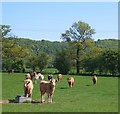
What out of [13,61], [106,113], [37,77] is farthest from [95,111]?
[13,61]

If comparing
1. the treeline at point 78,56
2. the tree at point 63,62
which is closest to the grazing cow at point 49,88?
the treeline at point 78,56

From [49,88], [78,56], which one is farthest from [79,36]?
[49,88]

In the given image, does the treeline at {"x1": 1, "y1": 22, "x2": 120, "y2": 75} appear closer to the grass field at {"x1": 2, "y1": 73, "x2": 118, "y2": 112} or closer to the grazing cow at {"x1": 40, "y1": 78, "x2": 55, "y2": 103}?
the grass field at {"x1": 2, "y1": 73, "x2": 118, "y2": 112}

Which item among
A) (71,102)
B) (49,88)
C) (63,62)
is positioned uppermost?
(63,62)

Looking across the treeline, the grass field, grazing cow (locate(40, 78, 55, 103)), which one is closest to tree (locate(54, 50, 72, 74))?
the treeline

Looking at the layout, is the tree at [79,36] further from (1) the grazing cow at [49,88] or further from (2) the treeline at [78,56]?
(1) the grazing cow at [49,88]

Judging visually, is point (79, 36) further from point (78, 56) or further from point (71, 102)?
point (71, 102)

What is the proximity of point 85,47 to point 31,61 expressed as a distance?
67.6 ft

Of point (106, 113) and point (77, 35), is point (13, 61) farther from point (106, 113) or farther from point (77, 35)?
point (106, 113)

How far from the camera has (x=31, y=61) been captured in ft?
366

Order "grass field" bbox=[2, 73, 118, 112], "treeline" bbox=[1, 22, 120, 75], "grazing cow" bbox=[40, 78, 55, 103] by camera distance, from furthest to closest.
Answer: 1. "treeline" bbox=[1, 22, 120, 75]
2. "grazing cow" bbox=[40, 78, 55, 103]
3. "grass field" bbox=[2, 73, 118, 112]

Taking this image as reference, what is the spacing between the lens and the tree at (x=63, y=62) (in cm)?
9419

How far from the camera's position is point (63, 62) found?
94.8 m

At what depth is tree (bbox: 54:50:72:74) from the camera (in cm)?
9419
